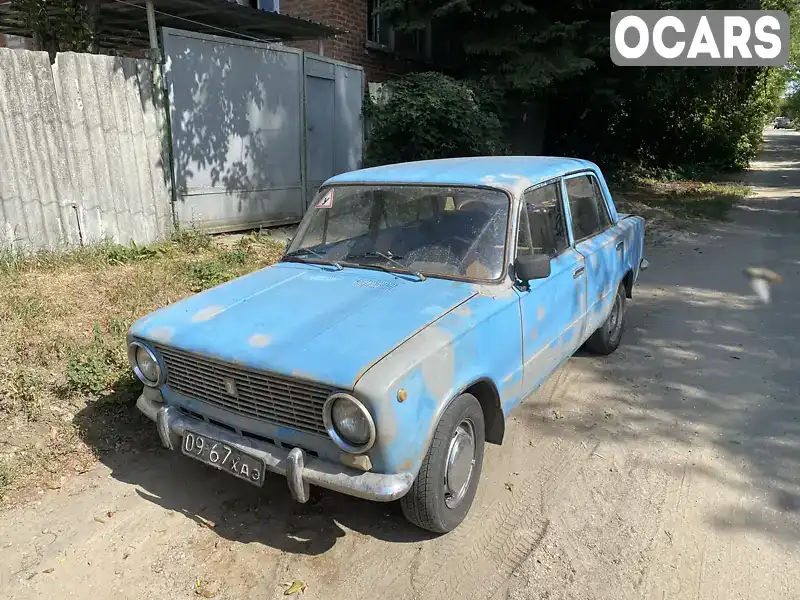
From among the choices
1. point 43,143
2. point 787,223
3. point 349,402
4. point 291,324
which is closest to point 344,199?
point 291,324

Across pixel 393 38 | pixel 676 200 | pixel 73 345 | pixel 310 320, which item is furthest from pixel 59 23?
pixel 676 200

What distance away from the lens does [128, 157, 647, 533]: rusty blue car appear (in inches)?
102

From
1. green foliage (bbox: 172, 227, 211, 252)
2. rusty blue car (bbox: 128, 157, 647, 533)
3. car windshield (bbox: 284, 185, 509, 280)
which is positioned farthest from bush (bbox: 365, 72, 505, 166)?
car windshield (bbox: 284, 185, 509, 280)

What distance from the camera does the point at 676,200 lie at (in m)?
15.3

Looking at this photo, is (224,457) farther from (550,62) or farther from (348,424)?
(550,62)

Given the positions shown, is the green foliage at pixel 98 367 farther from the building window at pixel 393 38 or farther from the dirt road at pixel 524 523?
the building window at pixel 393 38

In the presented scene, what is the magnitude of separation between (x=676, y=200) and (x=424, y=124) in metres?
8.65

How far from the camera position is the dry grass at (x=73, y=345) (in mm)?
3705

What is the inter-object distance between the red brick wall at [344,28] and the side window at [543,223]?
8129 millimetres

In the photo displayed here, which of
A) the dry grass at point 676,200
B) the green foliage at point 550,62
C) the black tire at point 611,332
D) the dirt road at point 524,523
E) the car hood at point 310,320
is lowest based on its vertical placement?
the dirt road at point 524,523

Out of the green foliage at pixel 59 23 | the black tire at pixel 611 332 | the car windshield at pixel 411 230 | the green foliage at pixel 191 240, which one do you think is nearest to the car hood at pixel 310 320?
the car windshield at pixel 411 230

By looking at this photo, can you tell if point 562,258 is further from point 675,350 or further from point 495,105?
point 495,105

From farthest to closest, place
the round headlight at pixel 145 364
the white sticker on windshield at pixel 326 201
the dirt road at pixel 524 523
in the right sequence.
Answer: the white sticker on windshield at pixel 326 201, the round headlight at pixel 145 364, the dirt road at pixel 524 523

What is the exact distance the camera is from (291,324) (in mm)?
2969
